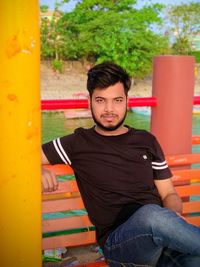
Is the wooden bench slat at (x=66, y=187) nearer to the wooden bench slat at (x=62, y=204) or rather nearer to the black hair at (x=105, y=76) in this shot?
the wooden bench slat at (x=62, y=204)

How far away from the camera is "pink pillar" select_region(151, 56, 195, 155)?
2463 millimetres

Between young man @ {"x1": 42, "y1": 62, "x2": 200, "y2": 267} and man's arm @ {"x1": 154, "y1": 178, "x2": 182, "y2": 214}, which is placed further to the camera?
man's arm @ {"x1": 154, "y1": 178, "x2": 182, "y2": 214}

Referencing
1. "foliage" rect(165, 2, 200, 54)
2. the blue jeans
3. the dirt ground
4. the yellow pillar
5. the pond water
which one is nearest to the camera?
the yellow pillar

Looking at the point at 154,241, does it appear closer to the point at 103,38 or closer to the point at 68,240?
the point at 68,240

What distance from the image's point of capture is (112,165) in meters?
1.78

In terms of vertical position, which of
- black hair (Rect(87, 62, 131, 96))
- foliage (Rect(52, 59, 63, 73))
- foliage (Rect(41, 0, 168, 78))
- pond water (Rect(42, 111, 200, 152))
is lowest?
pond water (Rect(42, 111, 200, 152))

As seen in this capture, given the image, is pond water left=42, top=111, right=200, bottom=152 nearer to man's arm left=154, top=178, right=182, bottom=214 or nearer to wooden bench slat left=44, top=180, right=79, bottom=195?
wooden bench slat left=44, top=180, right=79, bottom=195

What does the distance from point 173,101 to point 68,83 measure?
84.2ft

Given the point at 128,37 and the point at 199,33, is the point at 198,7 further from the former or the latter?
the point at 128,37

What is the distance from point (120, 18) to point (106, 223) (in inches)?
1143

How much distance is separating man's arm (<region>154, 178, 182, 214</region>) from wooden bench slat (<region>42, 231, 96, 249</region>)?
0.53 metres

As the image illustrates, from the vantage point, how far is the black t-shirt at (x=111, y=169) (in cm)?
173

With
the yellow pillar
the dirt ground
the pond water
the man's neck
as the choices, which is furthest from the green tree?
the yellow pillar

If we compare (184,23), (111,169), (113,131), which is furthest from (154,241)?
(184,23)
